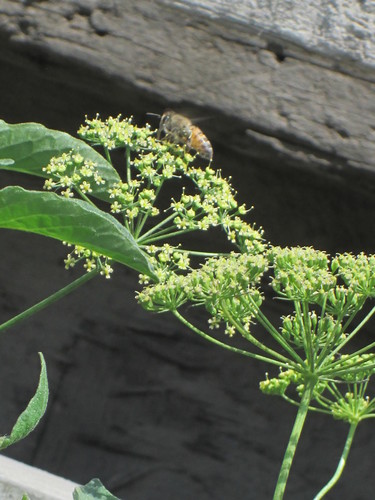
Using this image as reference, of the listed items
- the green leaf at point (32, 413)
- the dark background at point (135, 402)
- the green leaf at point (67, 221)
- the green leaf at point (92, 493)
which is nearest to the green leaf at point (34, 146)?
the green leaf at point (67, 221)

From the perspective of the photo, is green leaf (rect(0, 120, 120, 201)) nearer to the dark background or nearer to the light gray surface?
the light gray surface

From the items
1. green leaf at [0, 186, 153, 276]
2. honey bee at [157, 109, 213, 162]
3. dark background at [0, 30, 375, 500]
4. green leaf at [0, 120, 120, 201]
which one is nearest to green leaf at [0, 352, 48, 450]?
green leaf at [0, 186, 153, 276]

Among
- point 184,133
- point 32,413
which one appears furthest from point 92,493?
point 184,133

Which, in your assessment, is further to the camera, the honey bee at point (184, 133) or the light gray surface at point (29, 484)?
the honey bee at point (184, 133)

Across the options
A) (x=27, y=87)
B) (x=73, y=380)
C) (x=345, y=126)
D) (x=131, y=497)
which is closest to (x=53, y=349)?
(x=73, y=380)

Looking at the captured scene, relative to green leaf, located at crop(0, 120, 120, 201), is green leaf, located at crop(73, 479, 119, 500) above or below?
below

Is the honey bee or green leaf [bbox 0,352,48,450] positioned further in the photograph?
the honey bee

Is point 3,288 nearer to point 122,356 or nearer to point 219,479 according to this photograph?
point 122,356

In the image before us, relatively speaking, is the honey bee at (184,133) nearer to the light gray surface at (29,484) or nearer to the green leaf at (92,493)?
the light gray surface at (29,484)
